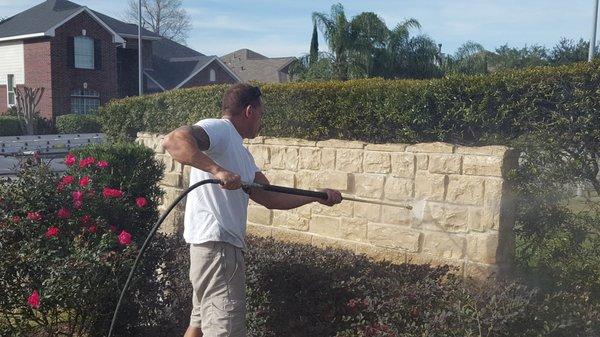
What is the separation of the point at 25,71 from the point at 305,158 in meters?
35.1

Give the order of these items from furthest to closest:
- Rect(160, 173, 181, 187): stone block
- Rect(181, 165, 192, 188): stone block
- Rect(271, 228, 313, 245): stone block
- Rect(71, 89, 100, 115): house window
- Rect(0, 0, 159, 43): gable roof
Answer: Rect(71, 89, 100, 115): house window
Rect(0, 0, 159, 43): gable roof
Rect(160, 173, 181, 187): stone block
Rect(181, 165, 192, 188): stone block
Rect(271, 228, 313, 245): stone block

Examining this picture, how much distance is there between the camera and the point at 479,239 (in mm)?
4906

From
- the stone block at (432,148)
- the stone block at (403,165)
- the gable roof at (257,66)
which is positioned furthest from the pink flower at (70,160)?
the gable roof at (257,66)

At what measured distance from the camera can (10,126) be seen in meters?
33.0

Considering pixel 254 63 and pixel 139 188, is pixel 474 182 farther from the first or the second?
pixel 254 63

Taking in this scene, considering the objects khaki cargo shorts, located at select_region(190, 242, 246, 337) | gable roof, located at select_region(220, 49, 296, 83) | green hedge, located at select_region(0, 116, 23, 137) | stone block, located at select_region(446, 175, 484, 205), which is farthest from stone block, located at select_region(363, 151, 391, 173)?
gable roof, located at select_region(220, 49, 296, 83)

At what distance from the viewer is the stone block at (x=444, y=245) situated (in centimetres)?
505

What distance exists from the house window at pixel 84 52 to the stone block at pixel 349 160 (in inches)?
1336

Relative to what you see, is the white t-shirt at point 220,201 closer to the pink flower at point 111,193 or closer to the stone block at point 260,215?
the pink flower at point 111,193

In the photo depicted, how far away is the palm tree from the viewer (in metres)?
26.6

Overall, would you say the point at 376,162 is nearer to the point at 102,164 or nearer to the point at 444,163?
the point at 444,163

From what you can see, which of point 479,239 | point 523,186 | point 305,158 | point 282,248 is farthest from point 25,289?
point 523,186

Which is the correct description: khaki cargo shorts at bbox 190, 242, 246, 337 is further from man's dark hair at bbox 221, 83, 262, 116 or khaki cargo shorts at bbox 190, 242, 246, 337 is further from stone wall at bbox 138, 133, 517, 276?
stone wall at bbox 138, 133, 517, 276

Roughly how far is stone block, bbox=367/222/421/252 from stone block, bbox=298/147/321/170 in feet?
2.65
